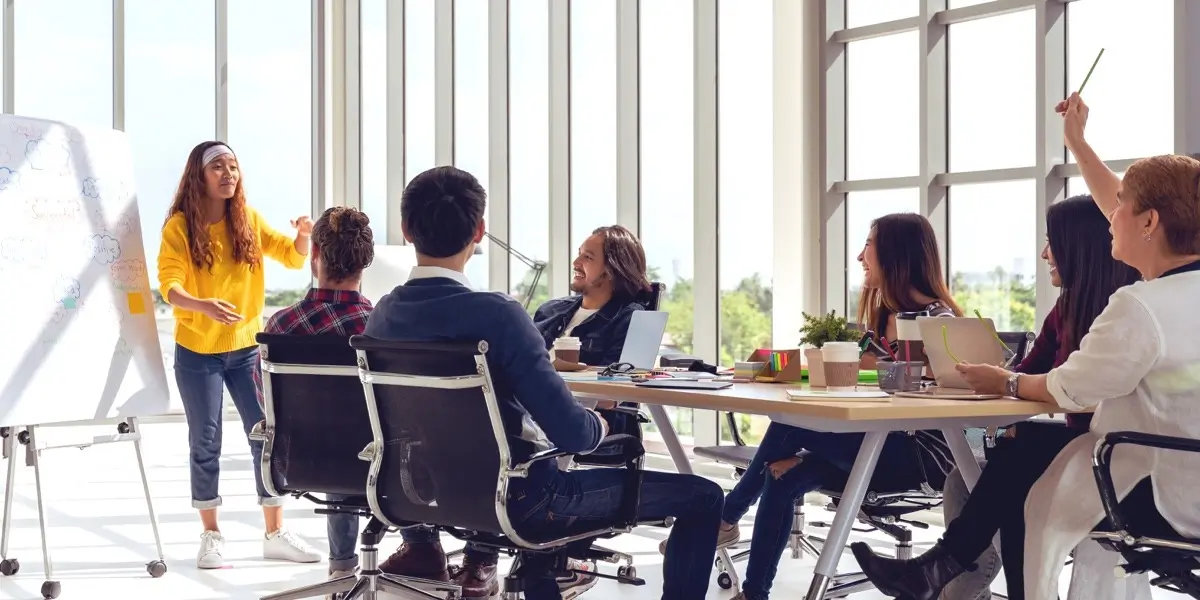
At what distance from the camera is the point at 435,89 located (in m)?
7.79

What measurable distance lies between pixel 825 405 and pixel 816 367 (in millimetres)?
604

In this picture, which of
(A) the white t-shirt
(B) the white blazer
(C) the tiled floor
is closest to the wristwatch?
(B) the white blazer

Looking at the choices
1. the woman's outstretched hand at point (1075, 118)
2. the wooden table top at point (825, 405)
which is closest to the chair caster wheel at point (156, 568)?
the wooden table top at point (825, 405)

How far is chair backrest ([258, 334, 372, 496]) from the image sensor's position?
2.71 metres

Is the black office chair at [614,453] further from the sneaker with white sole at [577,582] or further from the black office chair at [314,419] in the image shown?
the black office chair at [314,419]

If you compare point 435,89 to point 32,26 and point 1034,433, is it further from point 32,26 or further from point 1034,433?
point 1034,433

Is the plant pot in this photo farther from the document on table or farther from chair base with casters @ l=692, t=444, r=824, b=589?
chair base with casters @ l=692, t=444, r=824, b=589

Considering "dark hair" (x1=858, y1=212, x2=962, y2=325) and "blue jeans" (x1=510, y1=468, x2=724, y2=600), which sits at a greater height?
"dark hair" (x1=858, y1=212, x2=962, y2=325)

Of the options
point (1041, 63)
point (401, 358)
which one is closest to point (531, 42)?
point (1041, 63)

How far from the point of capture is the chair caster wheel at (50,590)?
12.0 ft

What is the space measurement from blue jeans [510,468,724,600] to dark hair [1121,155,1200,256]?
1.05 m

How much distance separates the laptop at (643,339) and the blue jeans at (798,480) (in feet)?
1.49

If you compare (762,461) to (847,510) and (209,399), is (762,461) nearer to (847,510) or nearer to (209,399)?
(847,510)

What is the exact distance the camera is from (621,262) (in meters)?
4.03
